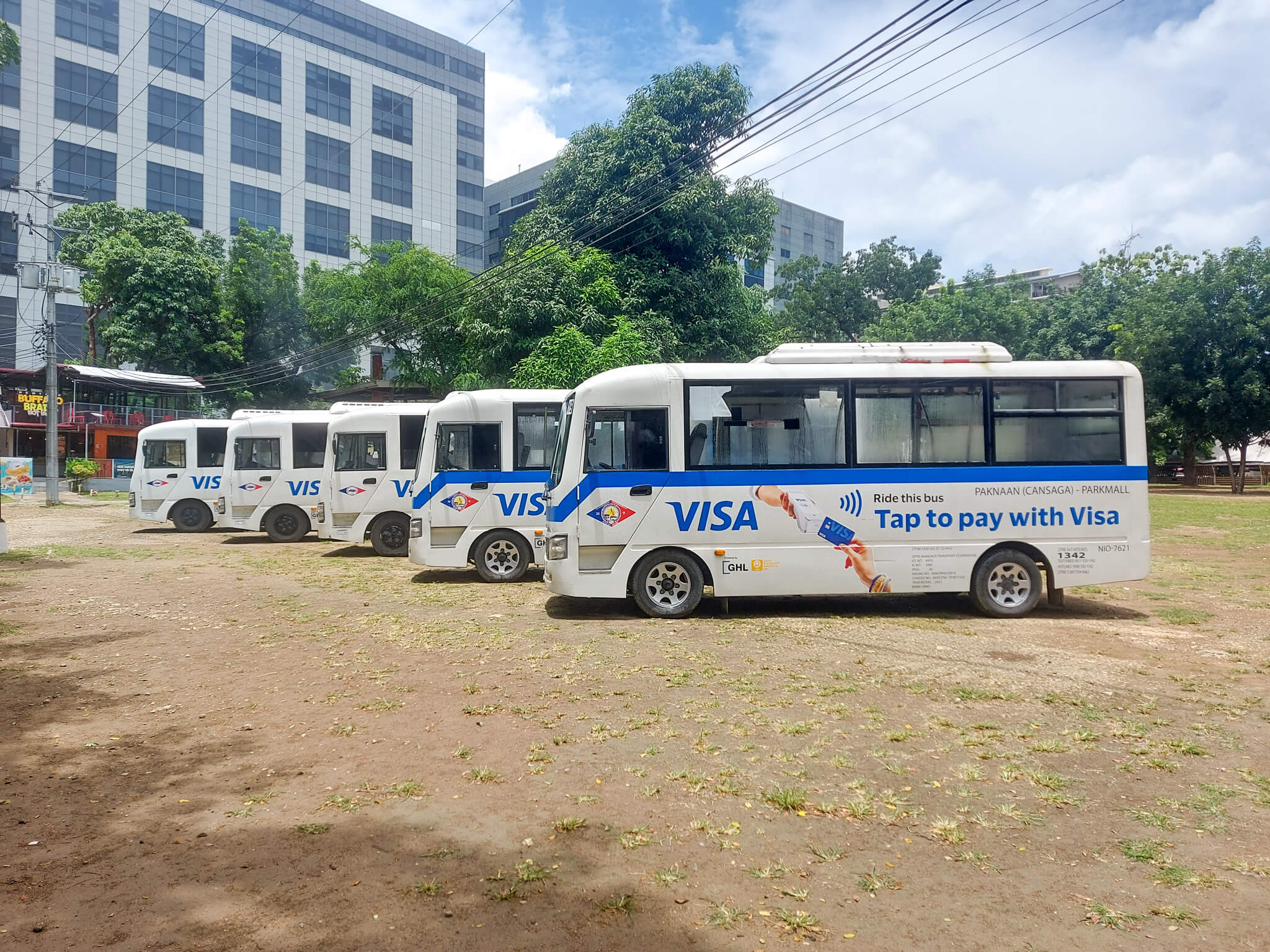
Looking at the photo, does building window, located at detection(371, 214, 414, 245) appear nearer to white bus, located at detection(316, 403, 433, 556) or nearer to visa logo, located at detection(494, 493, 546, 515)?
white bus, located at detection(316, 403, 433, 556)

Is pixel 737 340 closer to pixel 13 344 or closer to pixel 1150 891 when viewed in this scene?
pixel 1150 891

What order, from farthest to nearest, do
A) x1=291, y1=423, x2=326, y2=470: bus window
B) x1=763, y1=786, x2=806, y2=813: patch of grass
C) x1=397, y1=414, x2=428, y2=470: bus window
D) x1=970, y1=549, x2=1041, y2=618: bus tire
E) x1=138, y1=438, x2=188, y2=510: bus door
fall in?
x1=138, y1=438, x2=188, y2=510: bus door, x1=291, y1=423, x2=326, y2=470: bus window, x1=397, y1=414, x2=428, y2=470: bus window, x1=970, y1=549, x2=1041, y2=618: bus tire, x1=763, y1=786, x2=806, y2=813: patch of grass

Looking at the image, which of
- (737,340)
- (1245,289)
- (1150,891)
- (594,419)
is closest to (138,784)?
(1150,891)

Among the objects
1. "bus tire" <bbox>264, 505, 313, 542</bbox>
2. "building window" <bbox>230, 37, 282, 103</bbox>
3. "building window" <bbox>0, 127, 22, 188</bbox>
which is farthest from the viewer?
"building window" <bbox>230, 37, 282, 103</bbox>

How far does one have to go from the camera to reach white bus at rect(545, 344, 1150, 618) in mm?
9773

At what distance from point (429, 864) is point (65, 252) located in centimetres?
4729

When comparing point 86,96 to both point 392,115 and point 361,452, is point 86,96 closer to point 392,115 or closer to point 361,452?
point 392,115

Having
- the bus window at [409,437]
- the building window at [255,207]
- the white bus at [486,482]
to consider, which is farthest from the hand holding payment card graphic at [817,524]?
the building window at [255,207]

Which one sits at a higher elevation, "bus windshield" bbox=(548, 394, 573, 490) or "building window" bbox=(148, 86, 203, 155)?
"building window" bbox=(148, 86, 203, 155)

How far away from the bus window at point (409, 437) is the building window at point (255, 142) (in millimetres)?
48790

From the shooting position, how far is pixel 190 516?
22109mm

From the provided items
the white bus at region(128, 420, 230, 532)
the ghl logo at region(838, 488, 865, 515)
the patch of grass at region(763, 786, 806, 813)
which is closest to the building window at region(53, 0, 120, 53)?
the white bus at region(128, 420, 230, 532)

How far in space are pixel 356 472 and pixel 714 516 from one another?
9.28 metres

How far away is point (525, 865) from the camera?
3.85m
